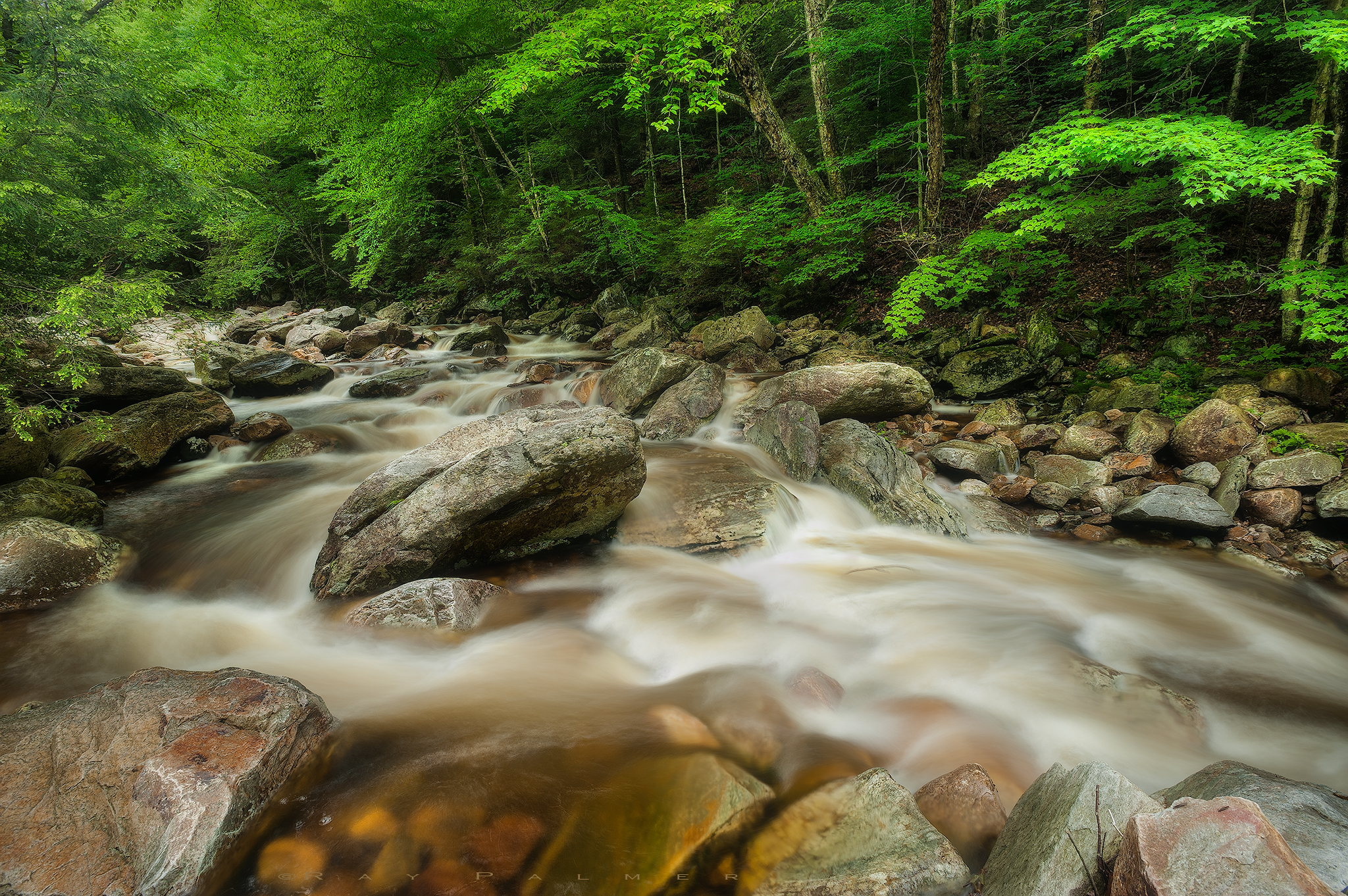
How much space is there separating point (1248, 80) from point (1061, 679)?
605 inches

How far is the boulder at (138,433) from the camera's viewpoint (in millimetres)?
7160

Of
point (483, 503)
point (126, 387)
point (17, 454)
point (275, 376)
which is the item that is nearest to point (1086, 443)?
point (483, 503)

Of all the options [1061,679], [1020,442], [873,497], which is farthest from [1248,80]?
[1061,679]

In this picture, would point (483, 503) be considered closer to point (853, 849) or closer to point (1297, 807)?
point (853, 849)

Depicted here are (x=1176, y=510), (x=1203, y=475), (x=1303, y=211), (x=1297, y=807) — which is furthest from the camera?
(x=1303, y=211)

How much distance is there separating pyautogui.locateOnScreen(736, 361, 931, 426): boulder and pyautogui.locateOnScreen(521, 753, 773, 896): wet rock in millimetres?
6364

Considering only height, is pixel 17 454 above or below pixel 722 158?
below

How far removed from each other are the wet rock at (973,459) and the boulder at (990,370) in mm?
2081

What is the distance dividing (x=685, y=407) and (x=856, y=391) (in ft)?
8.73

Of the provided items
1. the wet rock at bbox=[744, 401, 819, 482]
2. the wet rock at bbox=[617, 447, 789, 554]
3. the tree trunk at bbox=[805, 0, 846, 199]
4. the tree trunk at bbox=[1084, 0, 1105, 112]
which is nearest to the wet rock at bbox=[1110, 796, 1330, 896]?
the wet rock at bbox=[617, 447, 789, 554]

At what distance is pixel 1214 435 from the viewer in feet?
22.4

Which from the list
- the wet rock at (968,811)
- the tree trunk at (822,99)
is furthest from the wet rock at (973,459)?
the tree trunk at (822,99)

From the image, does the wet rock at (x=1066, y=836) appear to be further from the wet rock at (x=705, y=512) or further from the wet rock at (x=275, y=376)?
the wet rock at (x=275, y=376)

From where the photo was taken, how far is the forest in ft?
19.6
